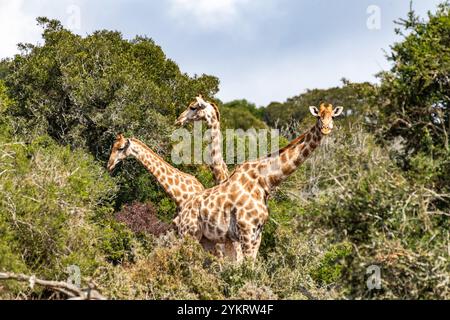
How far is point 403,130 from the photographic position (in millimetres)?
10438

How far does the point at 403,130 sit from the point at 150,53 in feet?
55.4

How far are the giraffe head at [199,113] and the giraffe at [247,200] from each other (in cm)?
142

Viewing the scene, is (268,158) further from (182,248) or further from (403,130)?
(403,130)

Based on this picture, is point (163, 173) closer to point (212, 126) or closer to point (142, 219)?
point (212, 126)

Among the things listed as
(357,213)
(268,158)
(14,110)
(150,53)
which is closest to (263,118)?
(150,53)

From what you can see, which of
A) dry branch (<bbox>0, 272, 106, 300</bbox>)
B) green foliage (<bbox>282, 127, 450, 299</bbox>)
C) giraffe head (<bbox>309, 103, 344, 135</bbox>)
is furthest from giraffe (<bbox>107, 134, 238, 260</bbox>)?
dry branch (<bbox>0, 272, 106, 300</bbox>)

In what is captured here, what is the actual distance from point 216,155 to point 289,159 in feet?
5.62

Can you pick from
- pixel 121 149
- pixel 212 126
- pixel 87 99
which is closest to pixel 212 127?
pixel 212 126

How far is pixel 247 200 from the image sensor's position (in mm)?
13602

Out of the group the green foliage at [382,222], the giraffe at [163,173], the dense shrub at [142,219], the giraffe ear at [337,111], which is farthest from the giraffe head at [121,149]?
the green foliage at [382,222]

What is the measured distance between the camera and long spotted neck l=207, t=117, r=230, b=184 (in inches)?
589

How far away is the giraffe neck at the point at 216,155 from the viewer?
1496 centimetres

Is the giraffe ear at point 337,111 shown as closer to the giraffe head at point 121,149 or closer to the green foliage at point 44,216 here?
the green foliage at point 44,216

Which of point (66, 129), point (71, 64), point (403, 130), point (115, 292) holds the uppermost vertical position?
point (71, 64)
